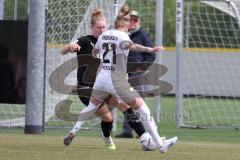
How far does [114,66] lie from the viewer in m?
11.3

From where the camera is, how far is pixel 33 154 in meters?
10.6

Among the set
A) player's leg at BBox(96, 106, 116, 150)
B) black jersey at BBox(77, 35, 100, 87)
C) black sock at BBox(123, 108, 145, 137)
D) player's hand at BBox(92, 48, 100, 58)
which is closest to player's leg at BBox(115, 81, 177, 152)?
black sock at BBox(123, 108, 145, 137)

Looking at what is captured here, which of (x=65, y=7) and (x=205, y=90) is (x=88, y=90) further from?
(x=205, y=90)

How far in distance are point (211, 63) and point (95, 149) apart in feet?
51.6

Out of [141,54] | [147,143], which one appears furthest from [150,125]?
[141,54]

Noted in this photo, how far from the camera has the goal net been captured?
63.2ft

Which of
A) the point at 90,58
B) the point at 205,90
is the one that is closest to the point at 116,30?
the point at 90,58

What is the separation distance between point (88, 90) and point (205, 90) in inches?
519

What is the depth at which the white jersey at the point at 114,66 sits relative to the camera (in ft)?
36.9

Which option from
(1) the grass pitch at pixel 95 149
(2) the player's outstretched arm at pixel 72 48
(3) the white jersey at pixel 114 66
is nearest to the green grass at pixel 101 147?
(1) the grass pitch at pixel 95 149

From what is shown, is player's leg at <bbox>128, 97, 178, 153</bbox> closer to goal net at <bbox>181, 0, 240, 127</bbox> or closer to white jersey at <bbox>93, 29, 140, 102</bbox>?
white jersey at <bbox>93, 29, 140, 102</bbox>

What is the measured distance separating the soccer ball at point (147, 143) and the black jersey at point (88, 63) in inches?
50.6

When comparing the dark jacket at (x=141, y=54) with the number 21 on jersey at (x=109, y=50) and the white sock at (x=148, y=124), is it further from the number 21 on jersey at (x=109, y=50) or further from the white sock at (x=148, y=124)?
the white sock at (x=148, y=124)

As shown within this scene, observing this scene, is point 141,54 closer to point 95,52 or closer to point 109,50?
point 95,52
